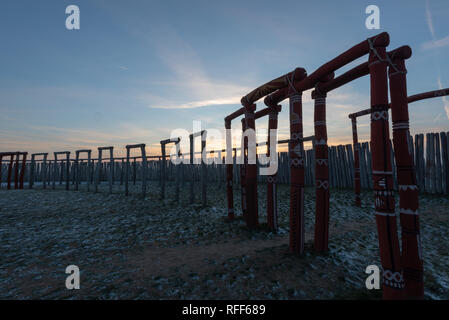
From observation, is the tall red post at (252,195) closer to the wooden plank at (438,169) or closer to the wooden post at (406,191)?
the wooden post at (406,191)

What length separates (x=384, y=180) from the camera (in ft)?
7.47

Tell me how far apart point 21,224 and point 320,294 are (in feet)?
26.5

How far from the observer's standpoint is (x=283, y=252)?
3783mm

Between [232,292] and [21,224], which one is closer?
[232,292]

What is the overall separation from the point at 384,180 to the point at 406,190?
35cm

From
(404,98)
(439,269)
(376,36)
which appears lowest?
(439,269)

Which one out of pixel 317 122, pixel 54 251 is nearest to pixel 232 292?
pixel 317 122

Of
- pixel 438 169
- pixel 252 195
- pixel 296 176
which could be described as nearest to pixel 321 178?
pixel 296 176

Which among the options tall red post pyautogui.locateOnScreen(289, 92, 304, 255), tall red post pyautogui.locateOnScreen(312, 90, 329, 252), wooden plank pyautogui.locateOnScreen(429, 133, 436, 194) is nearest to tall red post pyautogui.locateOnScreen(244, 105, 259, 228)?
tall red post pyautogui.locateOnScreen(289, 92, 304, 255)

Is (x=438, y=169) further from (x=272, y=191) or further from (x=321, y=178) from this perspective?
(x=321, y=178)

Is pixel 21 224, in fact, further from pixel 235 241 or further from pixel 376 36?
pixel 376 36

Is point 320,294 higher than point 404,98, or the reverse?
point 404,98

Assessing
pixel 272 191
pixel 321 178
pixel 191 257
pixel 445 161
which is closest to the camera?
pixel 321 178
